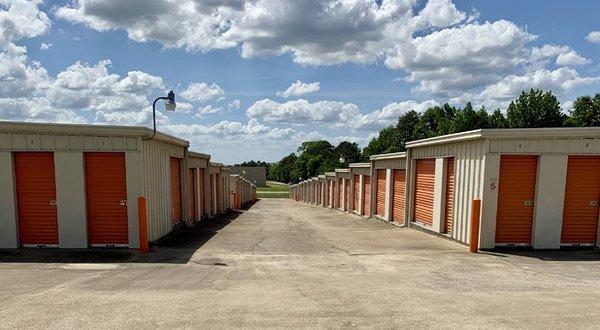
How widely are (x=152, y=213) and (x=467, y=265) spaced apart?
8354mm

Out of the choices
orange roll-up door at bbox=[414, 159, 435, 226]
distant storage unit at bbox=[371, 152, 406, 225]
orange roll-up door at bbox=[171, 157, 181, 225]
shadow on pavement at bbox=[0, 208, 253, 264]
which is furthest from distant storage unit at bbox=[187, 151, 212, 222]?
orange roll-up door at bbox=[414, 159, 435, 226]

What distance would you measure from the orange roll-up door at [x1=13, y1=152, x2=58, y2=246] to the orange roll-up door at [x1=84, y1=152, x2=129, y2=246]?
936mm

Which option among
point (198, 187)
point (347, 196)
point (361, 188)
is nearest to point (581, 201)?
point (361, 188)

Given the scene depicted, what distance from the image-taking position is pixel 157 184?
36.6 feet

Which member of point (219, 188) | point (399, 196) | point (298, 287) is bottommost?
point (219, 188)

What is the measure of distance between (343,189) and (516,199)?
1812 centimetres

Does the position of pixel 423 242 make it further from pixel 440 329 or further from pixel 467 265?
pixel 440 329

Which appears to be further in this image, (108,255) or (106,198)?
(106,198)

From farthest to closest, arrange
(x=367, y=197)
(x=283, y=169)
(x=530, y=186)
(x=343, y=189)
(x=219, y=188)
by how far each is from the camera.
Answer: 1. (x=283, y=169)
2. (x=343, y=189)
3. (x=219, y=188)
4. (x=367, y=197)
5. (x=530, y=186)

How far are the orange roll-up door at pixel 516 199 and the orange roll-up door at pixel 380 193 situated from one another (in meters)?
8.64

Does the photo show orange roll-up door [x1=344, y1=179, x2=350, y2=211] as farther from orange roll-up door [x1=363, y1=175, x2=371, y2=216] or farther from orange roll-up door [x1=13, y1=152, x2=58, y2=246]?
orange roll-up door [x1=13, y1=152, x2=58, y2=246]

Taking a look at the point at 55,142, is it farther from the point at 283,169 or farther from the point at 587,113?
the point at 283,169

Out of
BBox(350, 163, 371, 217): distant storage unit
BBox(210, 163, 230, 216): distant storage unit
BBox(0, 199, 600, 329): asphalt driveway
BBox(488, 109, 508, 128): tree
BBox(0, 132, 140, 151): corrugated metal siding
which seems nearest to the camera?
BBox(0, 199, 600, 329): asphalt driveway

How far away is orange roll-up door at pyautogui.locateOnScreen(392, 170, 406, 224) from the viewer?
16.1 metres
